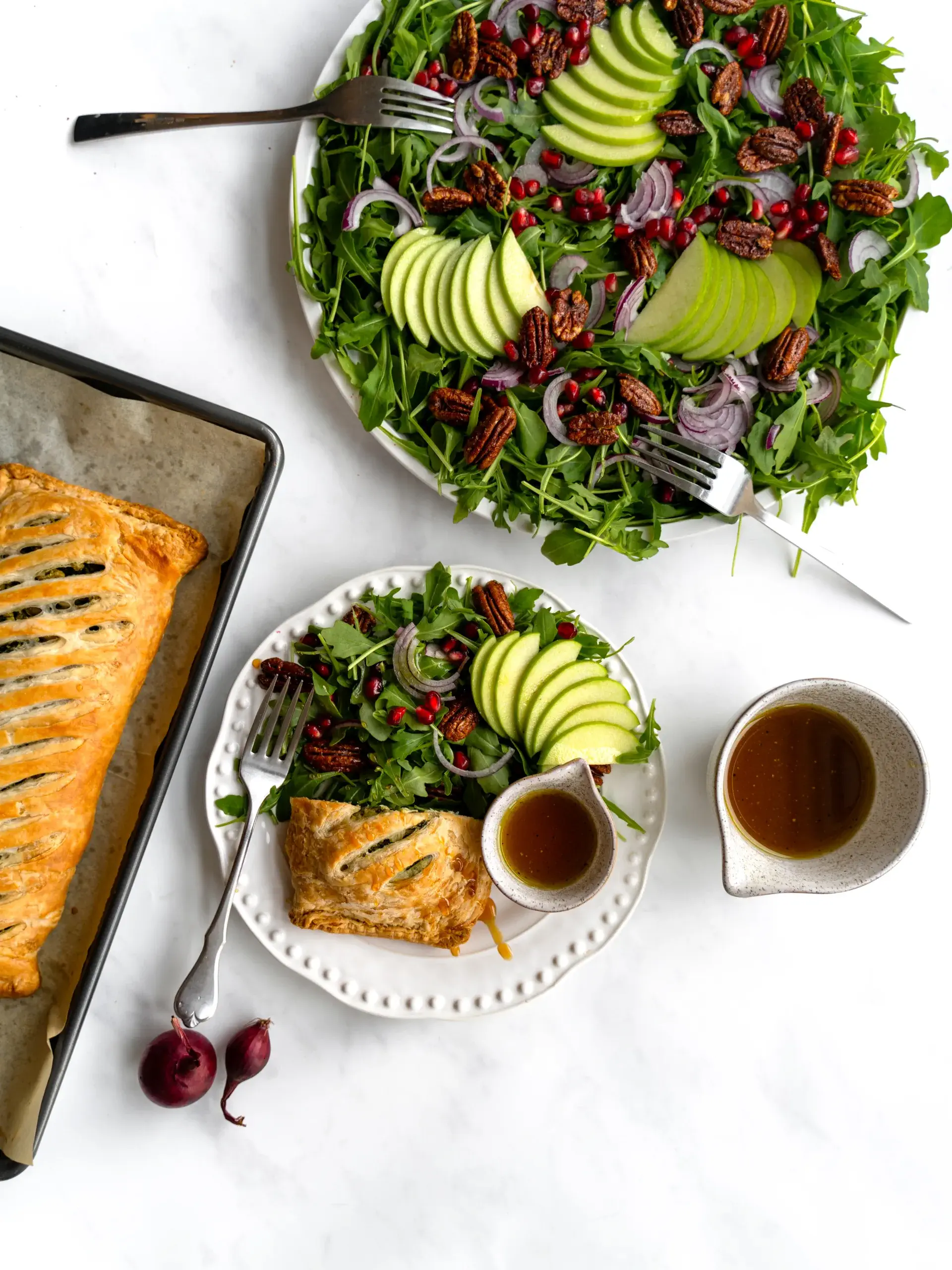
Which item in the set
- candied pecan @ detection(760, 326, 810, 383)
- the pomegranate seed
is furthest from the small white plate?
the pomegranate seed

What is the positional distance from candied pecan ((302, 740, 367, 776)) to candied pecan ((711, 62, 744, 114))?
176 cm

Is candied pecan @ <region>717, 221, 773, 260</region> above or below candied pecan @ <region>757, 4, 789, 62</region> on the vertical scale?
below

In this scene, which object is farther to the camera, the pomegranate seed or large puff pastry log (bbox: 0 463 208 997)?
the pomegranate seed

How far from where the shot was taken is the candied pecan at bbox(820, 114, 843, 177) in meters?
2.21

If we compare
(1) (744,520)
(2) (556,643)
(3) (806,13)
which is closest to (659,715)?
(2) (556,643)

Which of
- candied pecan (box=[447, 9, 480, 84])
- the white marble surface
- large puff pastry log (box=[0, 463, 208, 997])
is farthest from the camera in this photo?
the white marble surface

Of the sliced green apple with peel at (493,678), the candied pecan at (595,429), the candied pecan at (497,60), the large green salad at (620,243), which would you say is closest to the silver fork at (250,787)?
the large green salad at (620,243)

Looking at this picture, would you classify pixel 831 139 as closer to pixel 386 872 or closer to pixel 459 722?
pixel 459 722

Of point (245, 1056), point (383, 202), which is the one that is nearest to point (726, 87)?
point (383, 202)

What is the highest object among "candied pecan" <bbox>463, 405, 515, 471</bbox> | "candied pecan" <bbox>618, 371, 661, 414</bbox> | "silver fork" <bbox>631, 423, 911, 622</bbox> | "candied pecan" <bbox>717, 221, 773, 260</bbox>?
"candied pecan" <bbox>717, 221, 773, 260</bbox>

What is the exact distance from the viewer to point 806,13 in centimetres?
220

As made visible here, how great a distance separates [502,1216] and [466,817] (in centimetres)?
112

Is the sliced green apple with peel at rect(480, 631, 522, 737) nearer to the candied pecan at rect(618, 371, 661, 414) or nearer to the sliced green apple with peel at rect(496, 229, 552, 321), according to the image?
the candied pecan at rect(618, 371, 661, 414)

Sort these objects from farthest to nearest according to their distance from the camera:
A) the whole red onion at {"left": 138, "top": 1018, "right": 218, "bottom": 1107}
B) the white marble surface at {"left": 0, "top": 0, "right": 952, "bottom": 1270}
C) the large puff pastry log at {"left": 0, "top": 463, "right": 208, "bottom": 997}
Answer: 1. the white marble surface at {"left": 0, "top": 0, "right": 952, "bottom": 1270}
2. the whole red onion at {"left": 138, "top": 1018, "right": 218, "bottom": 1107}
3. the large puff pastry log at {"left": 0, "top": 463, "right": 208, "bottom": 997}
